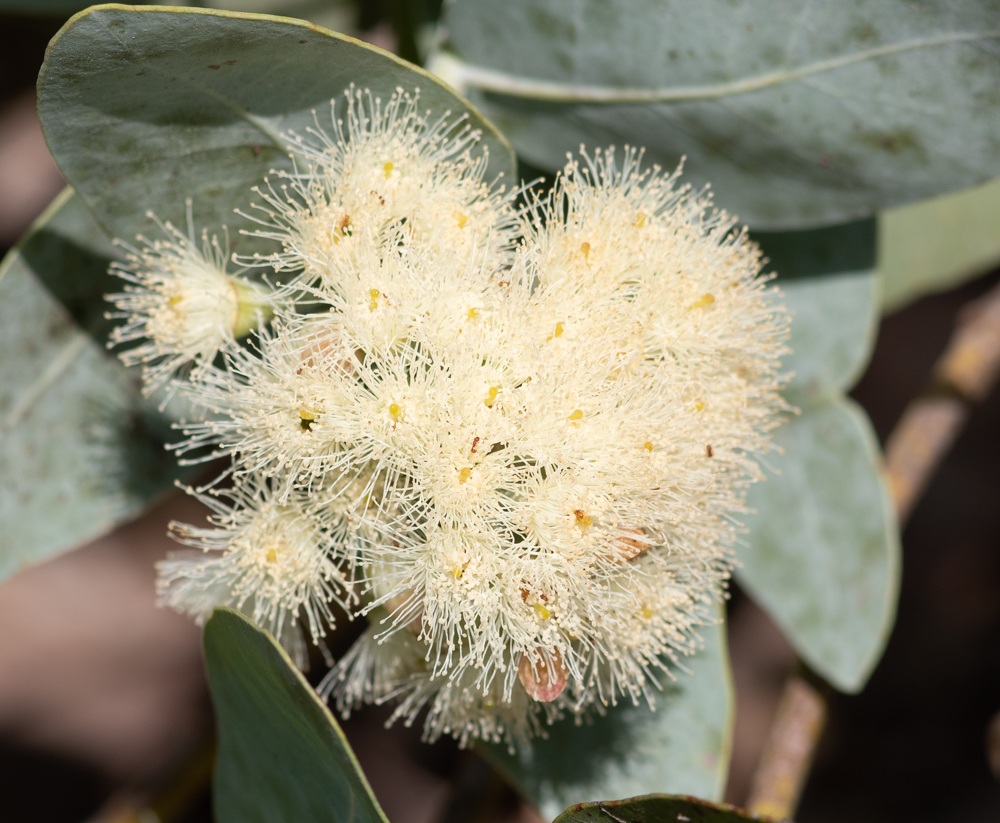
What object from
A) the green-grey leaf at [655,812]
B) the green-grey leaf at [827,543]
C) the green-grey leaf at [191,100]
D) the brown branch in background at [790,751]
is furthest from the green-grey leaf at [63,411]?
the brown branch in background at [790,751]

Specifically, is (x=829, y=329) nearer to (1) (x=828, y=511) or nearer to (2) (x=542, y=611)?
(1) (x=828, y=511)

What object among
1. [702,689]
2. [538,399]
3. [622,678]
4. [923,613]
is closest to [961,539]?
[923,613]

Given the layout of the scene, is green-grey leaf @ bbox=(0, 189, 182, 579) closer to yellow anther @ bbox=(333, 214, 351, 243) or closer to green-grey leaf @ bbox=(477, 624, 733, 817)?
yellow anther @ bbox=(333, 214, 351, 243)

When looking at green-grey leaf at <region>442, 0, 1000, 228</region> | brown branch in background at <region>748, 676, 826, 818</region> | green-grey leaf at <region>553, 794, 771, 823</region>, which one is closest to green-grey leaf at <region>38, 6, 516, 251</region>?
green-grey leaf at <region>442, 0, 1000, 228</region>

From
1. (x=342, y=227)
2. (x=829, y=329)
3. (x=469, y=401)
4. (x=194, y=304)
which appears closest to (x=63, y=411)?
(x=194, y=304)

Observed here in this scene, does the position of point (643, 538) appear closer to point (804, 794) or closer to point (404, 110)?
point (404, 110)

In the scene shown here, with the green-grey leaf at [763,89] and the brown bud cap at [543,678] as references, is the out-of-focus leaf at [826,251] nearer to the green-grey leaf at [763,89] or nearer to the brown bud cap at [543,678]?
the green-grey leaf at [763,89]
